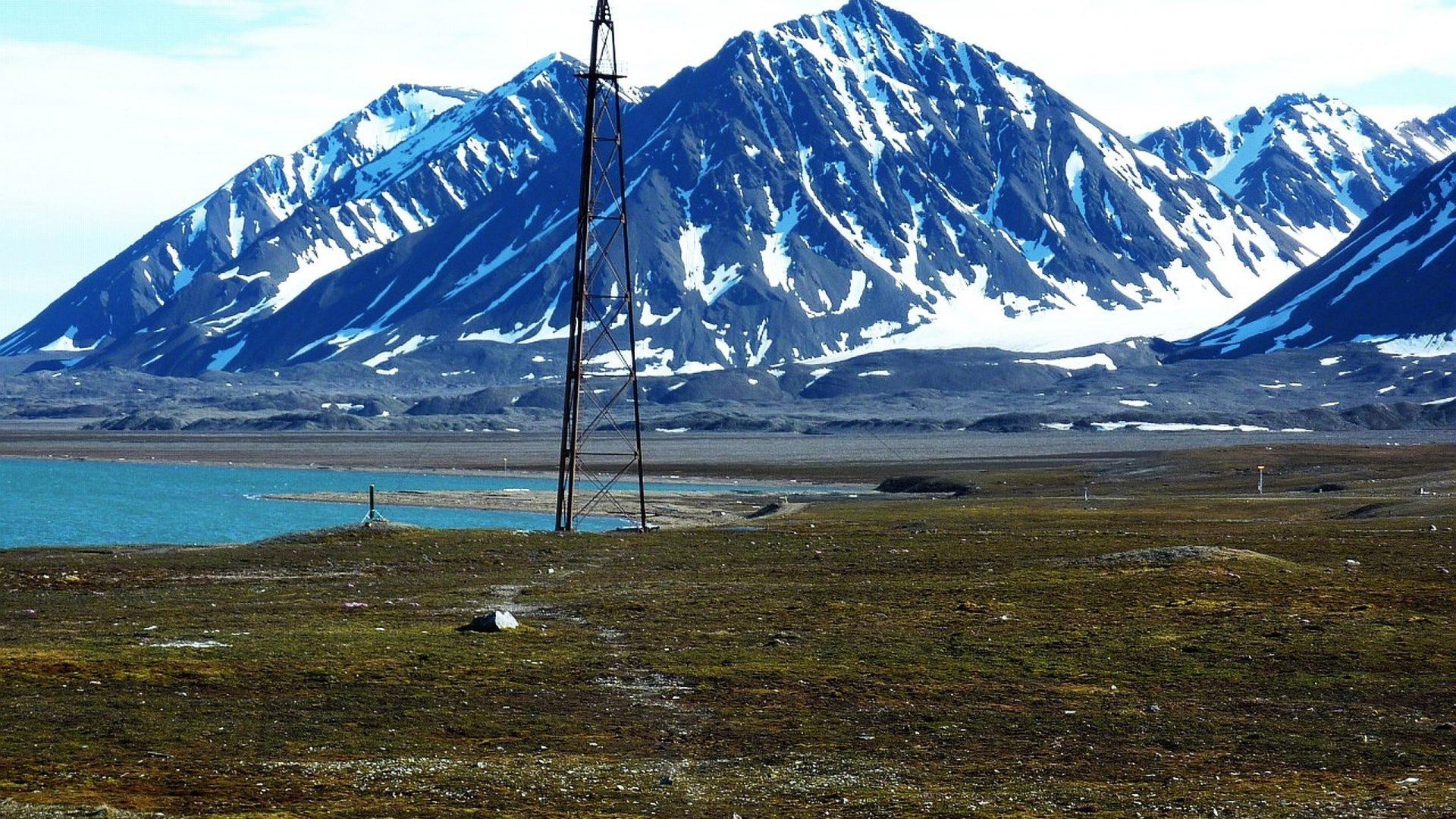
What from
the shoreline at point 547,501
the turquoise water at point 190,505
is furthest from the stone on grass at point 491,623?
the shoreline at point 547,501

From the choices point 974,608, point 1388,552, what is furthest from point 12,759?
point 1388,552

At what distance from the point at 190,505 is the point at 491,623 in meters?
84.8

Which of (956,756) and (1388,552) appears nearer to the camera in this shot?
(956,756)

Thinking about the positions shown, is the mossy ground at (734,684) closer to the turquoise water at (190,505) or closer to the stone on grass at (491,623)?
the stone on grass at (491,623)

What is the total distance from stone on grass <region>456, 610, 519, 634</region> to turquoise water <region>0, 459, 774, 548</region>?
123 ft

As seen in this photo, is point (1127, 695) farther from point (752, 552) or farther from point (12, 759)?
point (752, 552)

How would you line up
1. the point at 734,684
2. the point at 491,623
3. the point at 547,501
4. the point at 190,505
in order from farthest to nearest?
1. the point at 547,501
2. the point at 190,505
3. the point at 491,623
4. the point at 734,684

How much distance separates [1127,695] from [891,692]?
11.1 ft

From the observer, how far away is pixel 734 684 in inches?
967

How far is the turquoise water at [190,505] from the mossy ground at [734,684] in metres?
30.5

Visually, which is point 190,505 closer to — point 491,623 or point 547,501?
point 547,501

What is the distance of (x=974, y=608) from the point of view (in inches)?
1318

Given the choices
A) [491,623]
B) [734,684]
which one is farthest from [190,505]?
[734,684]

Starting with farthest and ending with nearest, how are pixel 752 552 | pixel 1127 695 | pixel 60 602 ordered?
pixel 752 552 < pixel 60 602 < pixel 1127 695
